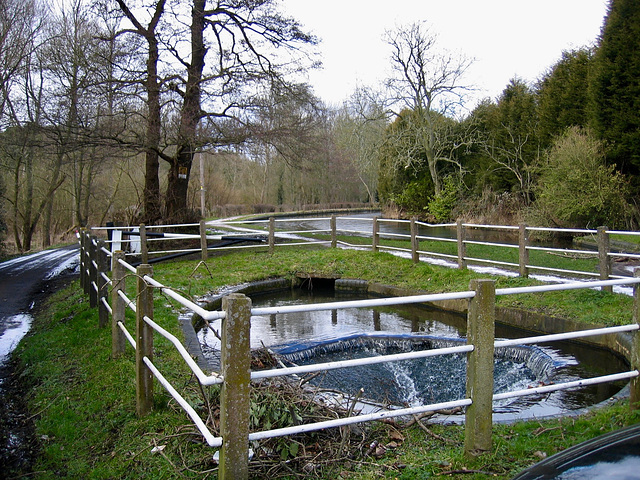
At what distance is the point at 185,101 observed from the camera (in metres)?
17.1

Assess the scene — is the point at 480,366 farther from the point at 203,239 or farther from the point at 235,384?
the point at 203,239

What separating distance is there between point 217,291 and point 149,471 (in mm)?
7682

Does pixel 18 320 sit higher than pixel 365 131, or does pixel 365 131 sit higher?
pixel 365 131

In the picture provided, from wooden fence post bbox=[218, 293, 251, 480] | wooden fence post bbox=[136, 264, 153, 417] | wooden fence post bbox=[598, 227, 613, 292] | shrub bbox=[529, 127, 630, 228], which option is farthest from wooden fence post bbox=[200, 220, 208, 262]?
shrub bbox=[529, 127, 630, 228]

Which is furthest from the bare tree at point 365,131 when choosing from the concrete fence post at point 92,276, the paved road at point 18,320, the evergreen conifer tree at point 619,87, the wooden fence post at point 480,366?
the wooden fence post at point 480,366

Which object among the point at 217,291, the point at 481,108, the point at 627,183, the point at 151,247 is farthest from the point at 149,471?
the point at 481,108

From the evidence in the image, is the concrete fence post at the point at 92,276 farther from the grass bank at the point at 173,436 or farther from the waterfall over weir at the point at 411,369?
the waterfall over weir at the point at 411,369

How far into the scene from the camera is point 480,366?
333 centimetres

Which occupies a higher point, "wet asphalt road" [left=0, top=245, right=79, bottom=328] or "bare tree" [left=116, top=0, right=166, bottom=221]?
"bare tree" [left=116, top=0, right=166, bottom=221]

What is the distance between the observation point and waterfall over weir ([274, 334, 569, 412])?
230 inches

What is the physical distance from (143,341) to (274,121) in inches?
541

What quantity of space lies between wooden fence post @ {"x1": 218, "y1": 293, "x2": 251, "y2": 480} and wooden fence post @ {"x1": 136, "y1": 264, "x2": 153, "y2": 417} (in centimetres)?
156

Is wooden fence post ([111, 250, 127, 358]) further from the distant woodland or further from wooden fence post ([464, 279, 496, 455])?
the distant woodland

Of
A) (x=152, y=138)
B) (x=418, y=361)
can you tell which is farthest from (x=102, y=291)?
(x=152, y=138)
